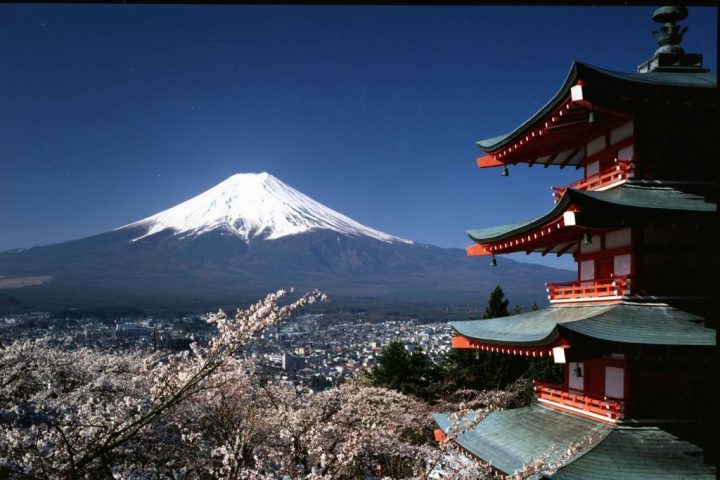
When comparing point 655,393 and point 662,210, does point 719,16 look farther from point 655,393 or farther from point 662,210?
point 655,393

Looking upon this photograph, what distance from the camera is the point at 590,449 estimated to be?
7117 millimetres

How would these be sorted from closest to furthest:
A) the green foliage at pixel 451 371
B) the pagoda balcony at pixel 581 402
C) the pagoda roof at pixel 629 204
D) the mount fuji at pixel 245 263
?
the pagoda roof at pixel 629 204 → the pagoda balcony at pixel 581 402 → the green foliage at pixel 451 371 → the mount fuji at pixel 245 263

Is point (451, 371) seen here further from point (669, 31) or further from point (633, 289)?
point (669, 31)

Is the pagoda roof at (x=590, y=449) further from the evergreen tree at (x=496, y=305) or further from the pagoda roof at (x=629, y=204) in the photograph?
the evergreen tree at (x=496, y=305)

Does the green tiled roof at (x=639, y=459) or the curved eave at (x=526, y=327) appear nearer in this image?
the green tiled roof at (x=639, y=459)

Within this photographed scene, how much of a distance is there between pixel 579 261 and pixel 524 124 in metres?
2.54

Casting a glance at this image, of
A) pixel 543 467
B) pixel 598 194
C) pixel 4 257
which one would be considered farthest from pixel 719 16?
pixel 4 257

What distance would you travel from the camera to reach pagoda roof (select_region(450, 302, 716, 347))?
272 inches

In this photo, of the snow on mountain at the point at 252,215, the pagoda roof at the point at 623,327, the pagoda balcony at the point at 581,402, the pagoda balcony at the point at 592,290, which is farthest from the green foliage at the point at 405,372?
the snow on mountain at the point at 252,215

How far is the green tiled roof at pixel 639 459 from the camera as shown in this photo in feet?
21.9

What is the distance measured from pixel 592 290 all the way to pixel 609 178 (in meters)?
1.78

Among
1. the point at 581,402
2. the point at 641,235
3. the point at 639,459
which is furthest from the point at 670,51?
the point at 639,459

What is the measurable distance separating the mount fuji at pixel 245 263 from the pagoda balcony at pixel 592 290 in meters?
71.4

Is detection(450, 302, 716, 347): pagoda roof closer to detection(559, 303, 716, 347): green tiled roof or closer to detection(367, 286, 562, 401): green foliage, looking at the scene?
detection(559, 303, 716, 347): green tiled roof
